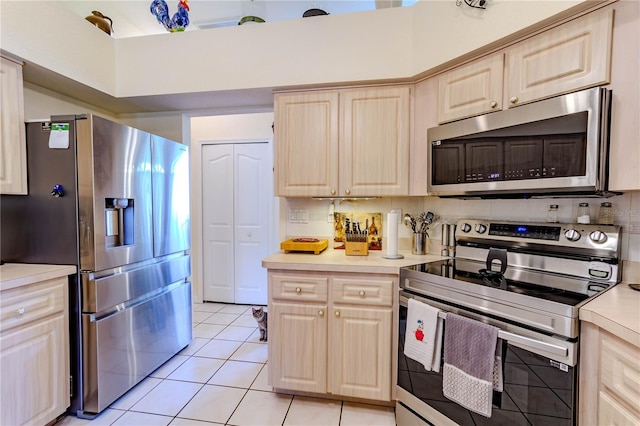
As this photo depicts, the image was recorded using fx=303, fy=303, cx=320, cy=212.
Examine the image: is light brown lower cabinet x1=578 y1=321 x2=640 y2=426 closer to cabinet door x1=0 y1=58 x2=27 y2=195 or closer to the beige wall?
the beige wall

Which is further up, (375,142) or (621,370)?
(375,142)

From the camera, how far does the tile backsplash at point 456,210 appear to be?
1.43m

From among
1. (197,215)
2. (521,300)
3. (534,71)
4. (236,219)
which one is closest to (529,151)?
(534,71)

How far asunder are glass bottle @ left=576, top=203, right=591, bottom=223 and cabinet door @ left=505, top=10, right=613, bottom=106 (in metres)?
0.61

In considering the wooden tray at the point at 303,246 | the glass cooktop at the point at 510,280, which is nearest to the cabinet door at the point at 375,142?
the wooden tray at the point at 303,246

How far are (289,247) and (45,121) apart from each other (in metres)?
1.63

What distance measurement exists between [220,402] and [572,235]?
2.24m

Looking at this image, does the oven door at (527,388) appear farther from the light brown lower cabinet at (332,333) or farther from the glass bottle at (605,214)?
the glass bottle at (605,214)

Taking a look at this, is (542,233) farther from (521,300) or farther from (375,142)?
(375,142)

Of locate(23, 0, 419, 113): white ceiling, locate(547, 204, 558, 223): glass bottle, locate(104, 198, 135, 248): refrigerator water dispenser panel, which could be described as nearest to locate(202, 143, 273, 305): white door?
locate(23, 0, 419, 113): white ceiling

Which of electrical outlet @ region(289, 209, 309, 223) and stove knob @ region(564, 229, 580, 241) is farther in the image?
electrical outlet @ region(289, 209, 309, 223)

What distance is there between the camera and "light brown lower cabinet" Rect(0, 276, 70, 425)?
4.76ft

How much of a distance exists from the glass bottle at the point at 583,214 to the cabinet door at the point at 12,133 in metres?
3.07

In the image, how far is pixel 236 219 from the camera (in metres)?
3.72
